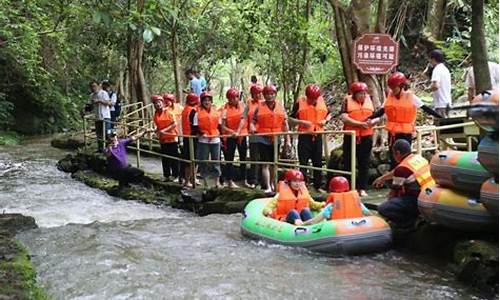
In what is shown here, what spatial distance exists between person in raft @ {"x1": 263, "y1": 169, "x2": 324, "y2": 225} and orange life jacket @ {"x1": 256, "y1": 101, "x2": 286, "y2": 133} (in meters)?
2.05

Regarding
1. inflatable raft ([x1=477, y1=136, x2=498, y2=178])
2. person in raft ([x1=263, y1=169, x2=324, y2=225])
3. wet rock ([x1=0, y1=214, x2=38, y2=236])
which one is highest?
inflatable raft ([x1=477, y1=136, x2=498, y2=178])

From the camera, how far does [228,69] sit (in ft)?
153

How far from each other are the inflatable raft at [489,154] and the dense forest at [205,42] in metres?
3.24

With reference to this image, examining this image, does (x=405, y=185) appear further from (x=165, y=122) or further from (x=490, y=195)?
(x=165, y=122)

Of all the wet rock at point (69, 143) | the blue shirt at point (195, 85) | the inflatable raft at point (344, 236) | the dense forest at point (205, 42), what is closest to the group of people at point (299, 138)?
the inflatable raft at point (344, 236)

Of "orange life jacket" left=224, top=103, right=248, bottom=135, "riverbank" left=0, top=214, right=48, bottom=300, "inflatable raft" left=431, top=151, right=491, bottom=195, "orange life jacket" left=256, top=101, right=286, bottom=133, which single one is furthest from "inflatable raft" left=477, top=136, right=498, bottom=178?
"orange life jacket" left=224, top=103, right=248, bottom=135

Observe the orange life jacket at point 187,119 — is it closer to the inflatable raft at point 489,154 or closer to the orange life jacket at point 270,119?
the orange life jacket at point 270,119

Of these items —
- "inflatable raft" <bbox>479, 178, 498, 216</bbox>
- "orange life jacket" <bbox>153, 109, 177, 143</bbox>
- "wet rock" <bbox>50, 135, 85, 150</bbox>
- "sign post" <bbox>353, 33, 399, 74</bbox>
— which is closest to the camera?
"inflatable raft" <bbox>479, 178, 498, 216</bbox>

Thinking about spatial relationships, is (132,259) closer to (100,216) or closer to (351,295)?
(351,295)

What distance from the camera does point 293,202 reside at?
8.29 metres

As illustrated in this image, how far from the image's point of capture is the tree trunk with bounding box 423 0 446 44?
1791cm

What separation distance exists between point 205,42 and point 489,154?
19.1 meters

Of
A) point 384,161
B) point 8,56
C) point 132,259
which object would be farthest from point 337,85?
point 132,259

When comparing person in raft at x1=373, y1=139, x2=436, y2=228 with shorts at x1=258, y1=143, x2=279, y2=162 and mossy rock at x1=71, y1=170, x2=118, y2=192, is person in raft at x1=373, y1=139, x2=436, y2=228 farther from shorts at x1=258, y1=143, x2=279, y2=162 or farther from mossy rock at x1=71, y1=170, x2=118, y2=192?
mossy rock at x1=71, y1=170, x2=118, y2=192
